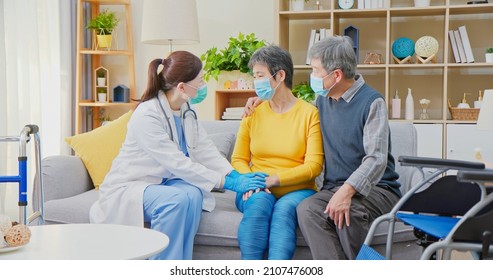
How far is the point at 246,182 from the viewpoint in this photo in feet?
8.50

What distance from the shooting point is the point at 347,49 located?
2.60 metres

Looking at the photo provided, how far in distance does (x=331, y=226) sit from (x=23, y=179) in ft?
3.63

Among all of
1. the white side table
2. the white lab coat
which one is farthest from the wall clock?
the white side table

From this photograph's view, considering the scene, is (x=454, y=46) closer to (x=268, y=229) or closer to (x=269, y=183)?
(x=269, y=183)

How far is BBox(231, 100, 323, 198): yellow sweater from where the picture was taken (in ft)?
8.55

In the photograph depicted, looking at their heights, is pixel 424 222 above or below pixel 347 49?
below

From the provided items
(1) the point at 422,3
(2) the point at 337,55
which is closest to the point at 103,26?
(1) the point at 422,3

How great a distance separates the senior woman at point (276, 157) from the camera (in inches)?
97.0

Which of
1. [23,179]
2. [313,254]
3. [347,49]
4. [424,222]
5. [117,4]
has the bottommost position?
[313,254]

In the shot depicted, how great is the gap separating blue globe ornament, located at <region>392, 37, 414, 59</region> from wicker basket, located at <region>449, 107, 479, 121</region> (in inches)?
19.1

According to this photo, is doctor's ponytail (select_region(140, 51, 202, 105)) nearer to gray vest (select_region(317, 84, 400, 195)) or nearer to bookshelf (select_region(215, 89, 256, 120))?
gray vest (select_region(317, 84, 400, 195))
